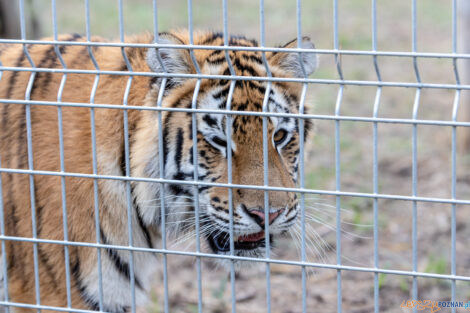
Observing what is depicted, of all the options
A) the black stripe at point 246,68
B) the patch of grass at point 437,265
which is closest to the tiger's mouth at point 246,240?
the black stripe at point 246,68

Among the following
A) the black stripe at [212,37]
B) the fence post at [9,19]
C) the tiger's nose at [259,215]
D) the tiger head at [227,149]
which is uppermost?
the fence post at [9,19]

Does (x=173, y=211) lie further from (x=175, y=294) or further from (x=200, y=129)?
(x=175, y=294)

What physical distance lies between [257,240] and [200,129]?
1.56 feet

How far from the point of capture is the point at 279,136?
2748 mm

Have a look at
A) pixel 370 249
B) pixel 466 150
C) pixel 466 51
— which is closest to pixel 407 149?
pixel 466 150

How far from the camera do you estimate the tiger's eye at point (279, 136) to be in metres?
2.73

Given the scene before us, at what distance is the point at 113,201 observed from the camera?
2.86 metres

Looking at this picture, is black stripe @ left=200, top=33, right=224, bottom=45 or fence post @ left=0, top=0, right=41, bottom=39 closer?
black stripe @ left=200, top=33, right=224, bottom=45

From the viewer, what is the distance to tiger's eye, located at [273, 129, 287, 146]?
8.95ft

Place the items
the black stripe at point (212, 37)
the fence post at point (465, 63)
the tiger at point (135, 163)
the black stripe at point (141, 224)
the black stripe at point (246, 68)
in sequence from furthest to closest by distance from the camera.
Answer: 1. the fence post at point (465, 63)
2. the black stripe at point (212, 37)
3. the black stripe at point (141, 224)
4. the black stripe at point (246, 68)
5. the tiger at point (135, 163)

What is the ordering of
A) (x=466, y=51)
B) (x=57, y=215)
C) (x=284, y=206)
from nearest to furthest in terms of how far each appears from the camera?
(x=284, y=206), (x=57, y=215), (x=466, y=51)

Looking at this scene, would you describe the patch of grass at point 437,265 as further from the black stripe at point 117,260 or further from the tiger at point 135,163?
the black stripe at point 117,260

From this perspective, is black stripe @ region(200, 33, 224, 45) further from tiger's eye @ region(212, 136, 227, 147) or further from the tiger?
tiger's eye @ region(212, 136, 227, 147)

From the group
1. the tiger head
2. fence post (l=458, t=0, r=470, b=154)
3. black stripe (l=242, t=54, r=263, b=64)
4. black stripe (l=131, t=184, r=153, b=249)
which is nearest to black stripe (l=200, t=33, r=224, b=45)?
the tiger head
